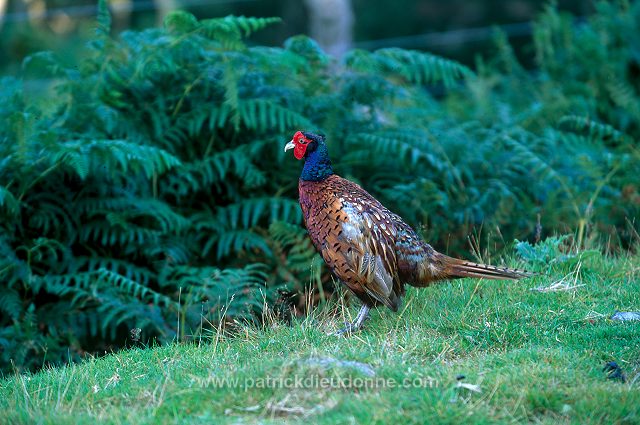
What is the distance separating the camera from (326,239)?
618 centimetres

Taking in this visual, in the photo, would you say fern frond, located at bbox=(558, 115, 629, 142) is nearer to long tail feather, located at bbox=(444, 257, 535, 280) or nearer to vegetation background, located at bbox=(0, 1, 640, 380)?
vegetation background, located at bbox=(0, 1, 640, 380)

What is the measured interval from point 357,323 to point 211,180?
9.59ft

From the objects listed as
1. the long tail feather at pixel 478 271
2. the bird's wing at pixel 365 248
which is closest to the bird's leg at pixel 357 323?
the bird's wing at pixel 365 248

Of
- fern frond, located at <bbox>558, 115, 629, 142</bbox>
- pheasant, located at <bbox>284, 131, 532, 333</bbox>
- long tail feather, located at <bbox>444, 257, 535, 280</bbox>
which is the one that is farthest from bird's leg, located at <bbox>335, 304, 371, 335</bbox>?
fern frond, located at <bbox>558, 115, 629, 142</bbox>

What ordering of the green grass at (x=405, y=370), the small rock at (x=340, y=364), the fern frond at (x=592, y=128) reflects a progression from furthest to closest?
the fern frond at (x=592, y=128) → the small rock at (x=340, y=364) → the green grass at (x=405, y=370)

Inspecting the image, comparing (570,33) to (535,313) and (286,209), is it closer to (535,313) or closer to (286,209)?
(286,209)

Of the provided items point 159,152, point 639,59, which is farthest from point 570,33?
point 159,152

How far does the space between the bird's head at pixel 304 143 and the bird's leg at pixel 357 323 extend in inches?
50.7

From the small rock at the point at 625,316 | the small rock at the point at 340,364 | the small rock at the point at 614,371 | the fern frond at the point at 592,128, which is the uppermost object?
the fern frond at the point at 592,128

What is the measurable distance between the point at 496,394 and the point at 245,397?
136 centimetres

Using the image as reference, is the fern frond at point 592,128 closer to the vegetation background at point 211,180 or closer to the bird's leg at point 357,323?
the vegetation background at point 211,180

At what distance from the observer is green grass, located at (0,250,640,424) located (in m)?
4.42

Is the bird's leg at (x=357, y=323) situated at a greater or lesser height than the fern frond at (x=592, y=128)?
lesser

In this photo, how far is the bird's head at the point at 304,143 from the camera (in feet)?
21.5
